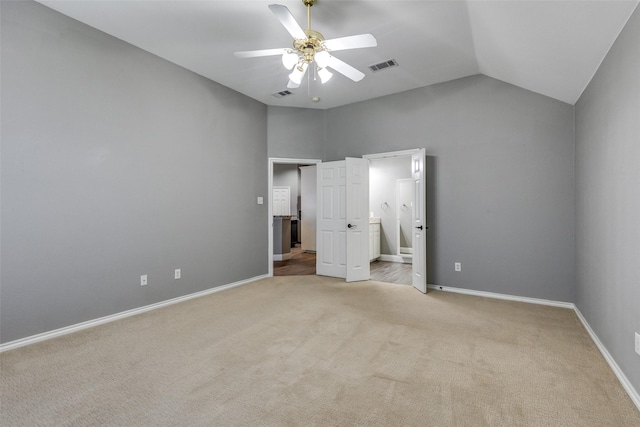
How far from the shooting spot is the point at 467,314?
3324 mm

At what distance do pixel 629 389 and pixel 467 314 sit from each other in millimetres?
1493

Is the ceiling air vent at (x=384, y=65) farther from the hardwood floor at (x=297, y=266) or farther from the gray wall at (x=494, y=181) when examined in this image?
the hardwood floor at (x=297, y=266)

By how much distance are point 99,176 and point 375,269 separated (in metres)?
4.71

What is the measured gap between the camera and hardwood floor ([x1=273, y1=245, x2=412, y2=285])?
5.11 m

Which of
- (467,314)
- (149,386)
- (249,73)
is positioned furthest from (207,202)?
(467,314)

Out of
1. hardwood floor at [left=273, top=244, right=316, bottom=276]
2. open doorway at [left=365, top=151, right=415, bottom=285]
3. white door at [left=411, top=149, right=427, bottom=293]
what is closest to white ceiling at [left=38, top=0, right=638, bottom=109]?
white door at [left=411, top=149, right=427, bottom=293]

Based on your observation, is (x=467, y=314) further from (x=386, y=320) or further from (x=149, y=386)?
(x=149, y=386)

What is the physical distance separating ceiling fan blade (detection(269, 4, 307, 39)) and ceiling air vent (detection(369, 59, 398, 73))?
5.57 feet

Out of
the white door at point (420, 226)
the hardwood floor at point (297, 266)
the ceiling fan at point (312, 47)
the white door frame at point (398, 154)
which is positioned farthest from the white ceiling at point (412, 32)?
the hardwood floor at point (297, 266)

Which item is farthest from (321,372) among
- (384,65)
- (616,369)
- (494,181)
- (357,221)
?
(384,65)

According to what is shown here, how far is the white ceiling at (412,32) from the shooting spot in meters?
2.33

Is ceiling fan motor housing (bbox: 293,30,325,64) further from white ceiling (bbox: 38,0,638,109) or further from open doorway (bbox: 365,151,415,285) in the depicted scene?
open doorway (bbox: 365,151,415,285)

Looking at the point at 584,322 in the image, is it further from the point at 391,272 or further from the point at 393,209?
the point at 393,209

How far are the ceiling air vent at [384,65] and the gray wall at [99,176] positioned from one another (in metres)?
2.20
